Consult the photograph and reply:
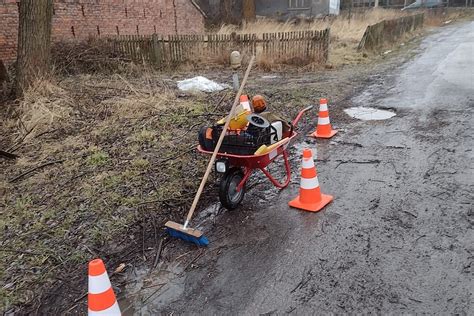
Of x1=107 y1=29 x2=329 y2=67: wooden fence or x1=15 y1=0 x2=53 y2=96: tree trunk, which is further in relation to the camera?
x1=107 y1=29 x2=329 y2=67: wooden fence

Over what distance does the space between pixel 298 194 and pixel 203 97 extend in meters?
4.59

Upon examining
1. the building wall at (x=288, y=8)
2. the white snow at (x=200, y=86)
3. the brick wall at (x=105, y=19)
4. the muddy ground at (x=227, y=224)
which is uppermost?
the building wall at (x=288, y=8)

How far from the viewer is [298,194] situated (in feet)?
14.8

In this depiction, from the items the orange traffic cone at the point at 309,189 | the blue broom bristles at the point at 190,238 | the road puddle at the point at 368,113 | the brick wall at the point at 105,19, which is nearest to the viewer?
the blue broom bristles at the point at 190,238

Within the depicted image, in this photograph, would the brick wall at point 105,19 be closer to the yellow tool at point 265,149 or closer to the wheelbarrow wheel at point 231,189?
the wheelbarrow wheel at point 231,189

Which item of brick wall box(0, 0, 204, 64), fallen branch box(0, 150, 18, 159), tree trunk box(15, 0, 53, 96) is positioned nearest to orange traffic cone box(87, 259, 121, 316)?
fallen branch box(0, 150, 18, 159)

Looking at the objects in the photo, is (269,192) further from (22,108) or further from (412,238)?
(22,108)

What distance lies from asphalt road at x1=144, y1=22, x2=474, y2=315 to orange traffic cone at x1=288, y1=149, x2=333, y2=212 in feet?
0.45

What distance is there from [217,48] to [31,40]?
650cm

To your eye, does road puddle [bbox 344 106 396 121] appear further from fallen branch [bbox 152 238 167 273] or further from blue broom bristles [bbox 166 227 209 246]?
fallen branch [bbox 152 238 167 273]

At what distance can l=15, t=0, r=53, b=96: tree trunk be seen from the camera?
793 centimetres

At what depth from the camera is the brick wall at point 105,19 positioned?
38.5 ft

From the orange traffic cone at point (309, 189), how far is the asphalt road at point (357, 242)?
0.14 metres

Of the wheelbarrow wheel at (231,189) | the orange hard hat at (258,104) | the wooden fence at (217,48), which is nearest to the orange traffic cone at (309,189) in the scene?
the wheelbarrow wheel at (231,189)
